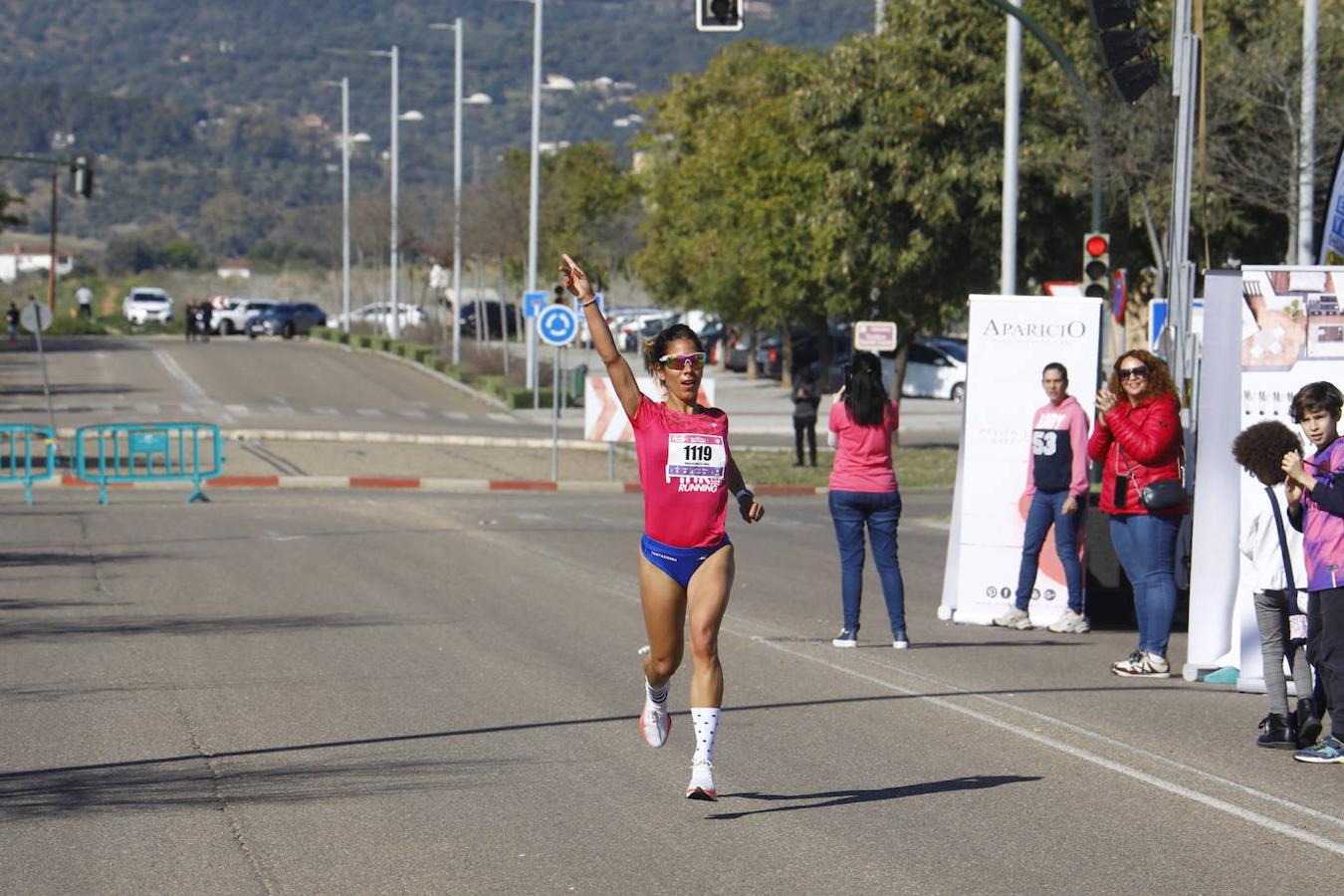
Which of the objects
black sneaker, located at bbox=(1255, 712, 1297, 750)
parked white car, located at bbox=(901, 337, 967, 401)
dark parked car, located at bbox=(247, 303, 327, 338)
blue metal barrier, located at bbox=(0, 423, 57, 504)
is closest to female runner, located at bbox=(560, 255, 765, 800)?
black sneaker, located at bbox=(1255, 712, 1297, 750)

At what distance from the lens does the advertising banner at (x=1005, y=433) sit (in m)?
13.6

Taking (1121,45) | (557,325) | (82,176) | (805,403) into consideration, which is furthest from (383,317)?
(1121,45)

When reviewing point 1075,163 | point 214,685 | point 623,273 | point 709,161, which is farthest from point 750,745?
point 623,273

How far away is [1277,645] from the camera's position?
362 inches

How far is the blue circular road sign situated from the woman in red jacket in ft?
56.3

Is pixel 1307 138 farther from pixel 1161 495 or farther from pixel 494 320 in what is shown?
pixel 494 320

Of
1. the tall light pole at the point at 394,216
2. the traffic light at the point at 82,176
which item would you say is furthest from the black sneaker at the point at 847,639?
the tall light pole at the point at 394,216

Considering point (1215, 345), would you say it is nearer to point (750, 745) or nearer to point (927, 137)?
point (750, 745)

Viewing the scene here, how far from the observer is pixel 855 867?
6.59 metres

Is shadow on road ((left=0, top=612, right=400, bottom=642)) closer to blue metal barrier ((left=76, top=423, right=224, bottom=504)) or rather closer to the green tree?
blue metal barrier ((left=76, top=423, right=224, bottom=504))

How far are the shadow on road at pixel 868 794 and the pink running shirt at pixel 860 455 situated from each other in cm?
399

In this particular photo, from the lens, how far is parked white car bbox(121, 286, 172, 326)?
86812 mm

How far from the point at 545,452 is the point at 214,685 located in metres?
25.3

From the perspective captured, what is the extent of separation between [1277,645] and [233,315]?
7243 cm
